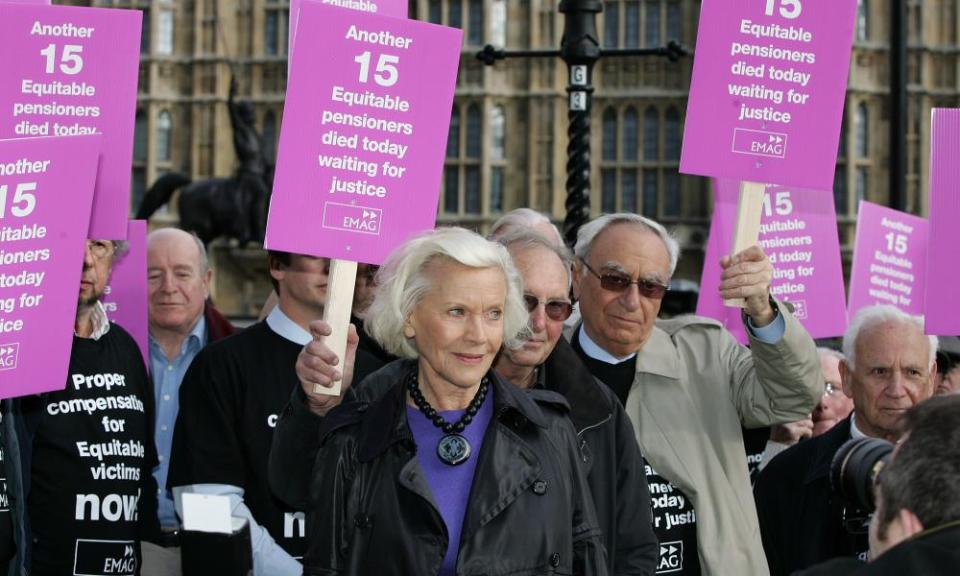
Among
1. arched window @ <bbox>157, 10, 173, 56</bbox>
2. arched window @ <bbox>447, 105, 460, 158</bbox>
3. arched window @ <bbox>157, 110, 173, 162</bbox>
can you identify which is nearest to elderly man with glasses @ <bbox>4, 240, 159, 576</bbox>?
arched window @ <bbox>447, 105, 460, 158</bbox>

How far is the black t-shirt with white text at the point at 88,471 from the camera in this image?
13.5 ft

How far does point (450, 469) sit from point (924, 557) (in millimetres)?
1113

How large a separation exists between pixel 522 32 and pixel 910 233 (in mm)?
19272

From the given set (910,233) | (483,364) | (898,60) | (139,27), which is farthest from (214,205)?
(483,364)

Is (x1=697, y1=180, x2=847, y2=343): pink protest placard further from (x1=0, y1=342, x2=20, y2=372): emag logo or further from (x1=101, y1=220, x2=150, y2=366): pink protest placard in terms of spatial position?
(x1=0, y1=342, x2=20, y2=372): emag logo

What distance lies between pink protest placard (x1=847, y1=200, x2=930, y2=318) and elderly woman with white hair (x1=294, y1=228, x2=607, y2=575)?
3.68 metres

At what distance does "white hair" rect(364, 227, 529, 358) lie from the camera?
126 inches

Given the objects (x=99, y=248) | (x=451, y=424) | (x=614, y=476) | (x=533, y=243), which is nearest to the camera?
(x=451, y=424)

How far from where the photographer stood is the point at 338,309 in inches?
140

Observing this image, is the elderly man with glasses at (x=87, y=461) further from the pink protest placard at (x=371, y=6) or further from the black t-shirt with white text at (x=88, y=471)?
the pink protest placard at (x=371, y=6)

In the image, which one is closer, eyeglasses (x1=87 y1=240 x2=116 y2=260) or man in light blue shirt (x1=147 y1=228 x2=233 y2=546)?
eyeglasses (x1=87 y1=240 x2=116 y2=260)

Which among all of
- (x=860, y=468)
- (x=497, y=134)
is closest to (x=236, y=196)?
(x=497, y=134)

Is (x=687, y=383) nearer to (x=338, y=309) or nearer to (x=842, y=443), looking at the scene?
(x=842, y=443)

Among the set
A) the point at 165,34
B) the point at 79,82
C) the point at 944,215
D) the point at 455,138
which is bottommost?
→ the point at 944,215
